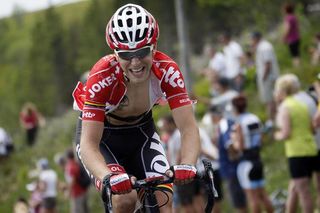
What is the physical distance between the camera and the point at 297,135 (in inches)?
442

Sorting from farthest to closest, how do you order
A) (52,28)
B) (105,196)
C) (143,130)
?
(52,28) → (143,130) → (105,196)

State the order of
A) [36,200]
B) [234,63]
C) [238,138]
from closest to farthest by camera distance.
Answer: [238,138] < [36,200] < [234,63]

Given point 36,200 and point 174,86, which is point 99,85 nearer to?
point 174,86

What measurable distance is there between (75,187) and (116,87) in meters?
8.96

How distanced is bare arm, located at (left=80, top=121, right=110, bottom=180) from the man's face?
0.51 meters

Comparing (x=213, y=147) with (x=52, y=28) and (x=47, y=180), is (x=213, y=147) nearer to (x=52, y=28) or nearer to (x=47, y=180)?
(x=47, y=180)

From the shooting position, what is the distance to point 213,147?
13344 millimetres

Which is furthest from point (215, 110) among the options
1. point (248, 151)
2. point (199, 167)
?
point (248, 151)

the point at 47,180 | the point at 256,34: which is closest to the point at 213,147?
the point at 256,34

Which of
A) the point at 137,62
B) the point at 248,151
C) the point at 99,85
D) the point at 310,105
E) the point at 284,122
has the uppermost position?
the point at 137,62

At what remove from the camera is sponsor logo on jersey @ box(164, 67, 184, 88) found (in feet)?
24.4

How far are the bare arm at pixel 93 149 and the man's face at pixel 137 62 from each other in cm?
51

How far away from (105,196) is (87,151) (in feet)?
2.14

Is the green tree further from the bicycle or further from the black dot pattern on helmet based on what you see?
the bicycle
